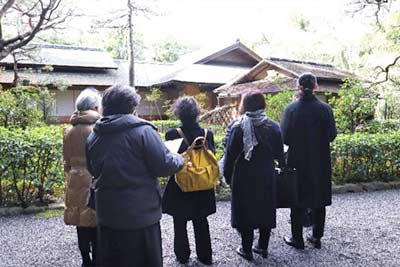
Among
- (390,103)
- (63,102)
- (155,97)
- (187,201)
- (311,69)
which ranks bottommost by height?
(187,201)

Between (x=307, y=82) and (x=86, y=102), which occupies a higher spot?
(x=307, y=82)

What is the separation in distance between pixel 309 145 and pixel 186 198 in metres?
1.24

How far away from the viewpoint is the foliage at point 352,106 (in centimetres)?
826

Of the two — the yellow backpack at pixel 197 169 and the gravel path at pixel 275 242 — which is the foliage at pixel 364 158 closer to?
the gravel path at pixel 275 242

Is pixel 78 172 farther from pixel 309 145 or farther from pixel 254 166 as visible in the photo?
pixel 309 145

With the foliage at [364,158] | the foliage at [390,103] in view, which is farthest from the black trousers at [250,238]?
the foliage at [390,103]

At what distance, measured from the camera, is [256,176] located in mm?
3273

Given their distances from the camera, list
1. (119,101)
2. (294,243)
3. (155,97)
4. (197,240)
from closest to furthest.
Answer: (119,101)
(197,240)
(294,243)
(155,97)

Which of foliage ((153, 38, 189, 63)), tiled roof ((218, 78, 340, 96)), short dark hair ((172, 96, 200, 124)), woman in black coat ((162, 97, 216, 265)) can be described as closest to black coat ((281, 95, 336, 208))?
woman in black coat ((162, 97, 216, 265))

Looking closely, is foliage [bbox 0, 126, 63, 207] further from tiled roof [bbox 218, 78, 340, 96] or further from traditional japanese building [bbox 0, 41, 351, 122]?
traditional japanese building [bbox 0, 41, 351, 122]

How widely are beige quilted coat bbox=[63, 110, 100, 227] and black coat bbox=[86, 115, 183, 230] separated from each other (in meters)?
0.61

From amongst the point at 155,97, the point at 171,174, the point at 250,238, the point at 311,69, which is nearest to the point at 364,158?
the point at 250,238

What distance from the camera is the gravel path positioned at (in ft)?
11.3

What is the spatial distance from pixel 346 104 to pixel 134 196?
711 cm
